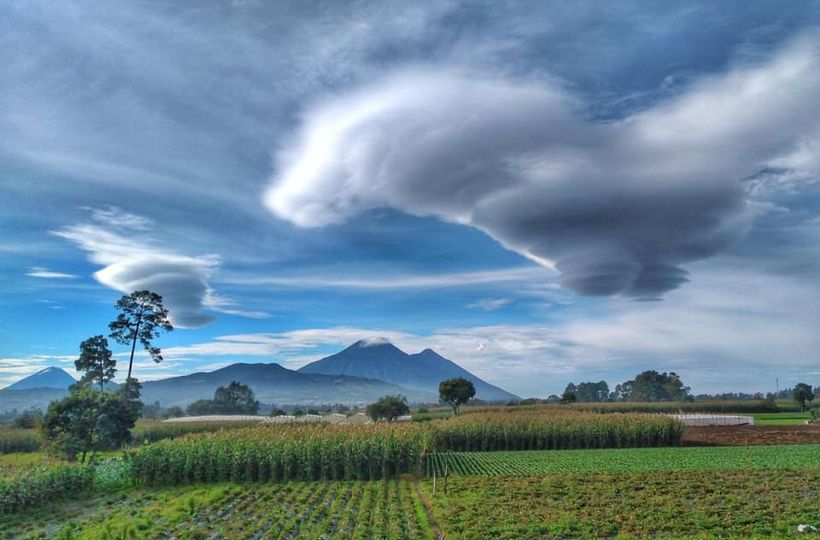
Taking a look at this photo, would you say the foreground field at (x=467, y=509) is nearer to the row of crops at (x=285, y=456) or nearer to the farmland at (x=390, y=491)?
the farmland at (x=390, y=491)

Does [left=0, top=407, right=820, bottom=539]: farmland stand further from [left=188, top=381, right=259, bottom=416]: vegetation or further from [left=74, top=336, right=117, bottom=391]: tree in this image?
[left=188, top=381, right=259, bottom=416]: vegetation

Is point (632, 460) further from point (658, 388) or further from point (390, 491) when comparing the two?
point (658, 388)

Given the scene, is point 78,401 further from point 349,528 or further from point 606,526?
point 606,526

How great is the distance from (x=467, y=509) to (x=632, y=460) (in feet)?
50.6

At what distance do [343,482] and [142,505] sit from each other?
8.23m

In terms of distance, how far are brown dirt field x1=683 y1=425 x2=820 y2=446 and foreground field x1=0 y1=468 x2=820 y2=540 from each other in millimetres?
17379

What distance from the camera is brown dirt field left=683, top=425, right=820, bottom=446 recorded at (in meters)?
41.0

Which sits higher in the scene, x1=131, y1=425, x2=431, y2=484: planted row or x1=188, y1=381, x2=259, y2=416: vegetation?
x1=188, y1=381, x2=259, y2=416: vegetation

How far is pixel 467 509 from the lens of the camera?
1900 centimetres

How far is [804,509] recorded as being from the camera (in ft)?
59.6

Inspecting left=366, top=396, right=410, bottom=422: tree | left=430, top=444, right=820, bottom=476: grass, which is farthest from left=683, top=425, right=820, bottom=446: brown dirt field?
left=366, top=396, right=410, bottom=422: tree

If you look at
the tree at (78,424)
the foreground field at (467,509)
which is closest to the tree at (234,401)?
the tree at (78,424)

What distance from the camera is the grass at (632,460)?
27.4 meters

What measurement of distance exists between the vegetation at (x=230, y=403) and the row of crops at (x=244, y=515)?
85379 mm
